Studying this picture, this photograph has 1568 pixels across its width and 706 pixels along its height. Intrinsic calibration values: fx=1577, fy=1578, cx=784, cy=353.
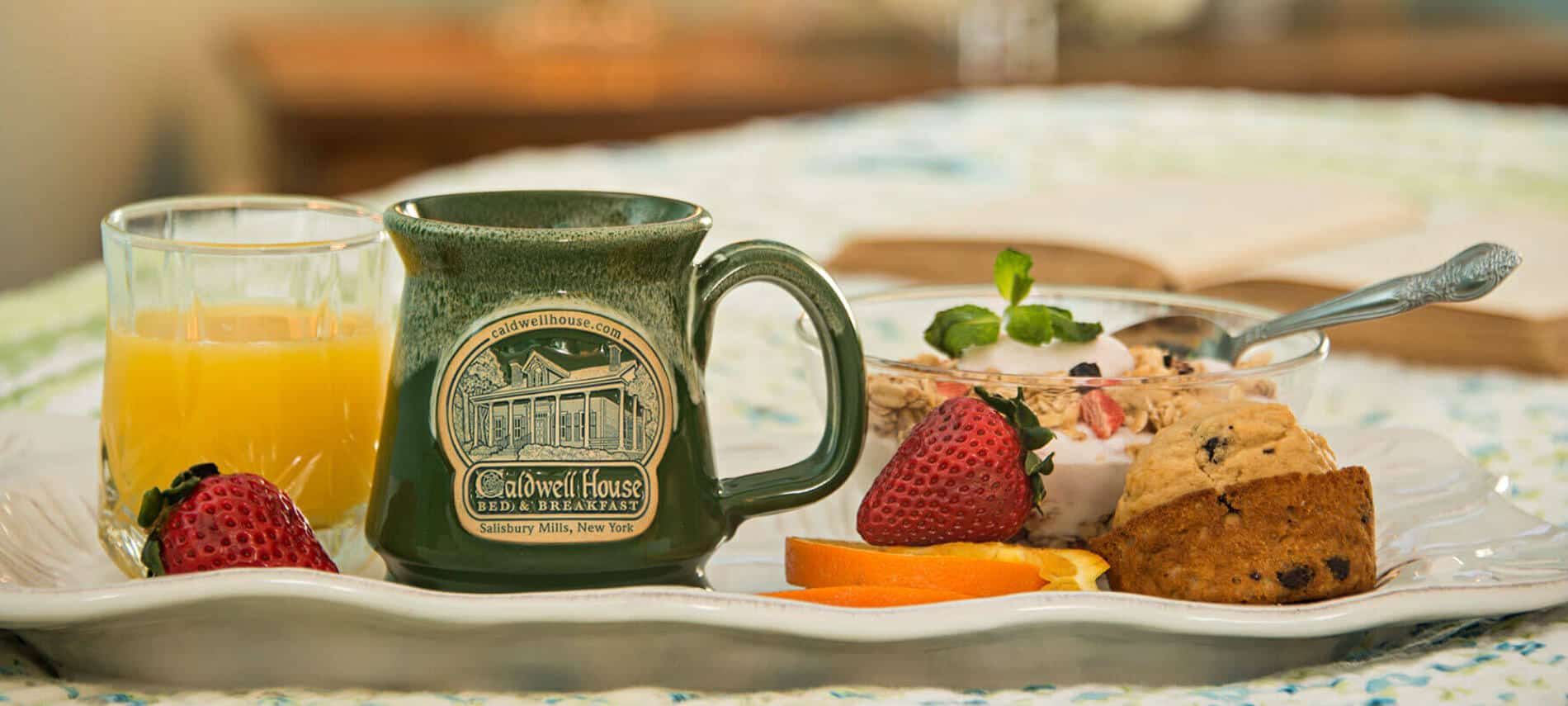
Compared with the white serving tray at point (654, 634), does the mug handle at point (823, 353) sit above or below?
above

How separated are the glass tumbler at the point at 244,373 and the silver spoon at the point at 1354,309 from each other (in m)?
0.48

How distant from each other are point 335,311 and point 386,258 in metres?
0.04

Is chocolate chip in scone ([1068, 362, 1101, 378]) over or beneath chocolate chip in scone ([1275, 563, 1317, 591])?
over

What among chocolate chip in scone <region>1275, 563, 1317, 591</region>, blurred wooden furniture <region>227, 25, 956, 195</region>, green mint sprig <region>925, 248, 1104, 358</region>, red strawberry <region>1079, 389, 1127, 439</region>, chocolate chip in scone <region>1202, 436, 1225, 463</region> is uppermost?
blurred wooden furniture <region>227, 25, 956, 195</region>

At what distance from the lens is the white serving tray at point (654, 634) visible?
2.08 feet

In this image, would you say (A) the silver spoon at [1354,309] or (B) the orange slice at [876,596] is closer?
(B) the orange slice at [876,596]

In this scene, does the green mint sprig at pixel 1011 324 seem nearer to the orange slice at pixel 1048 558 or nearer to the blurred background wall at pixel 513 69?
the orange slice at pixel 1048 558

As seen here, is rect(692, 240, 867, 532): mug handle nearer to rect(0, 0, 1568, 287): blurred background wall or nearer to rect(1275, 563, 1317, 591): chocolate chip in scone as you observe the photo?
rect(1275, 563, 1317, 591): chocolate chip in scone

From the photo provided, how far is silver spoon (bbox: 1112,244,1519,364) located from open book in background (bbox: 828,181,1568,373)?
0.42 metres

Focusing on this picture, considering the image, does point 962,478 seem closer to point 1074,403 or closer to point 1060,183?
point 1074,403

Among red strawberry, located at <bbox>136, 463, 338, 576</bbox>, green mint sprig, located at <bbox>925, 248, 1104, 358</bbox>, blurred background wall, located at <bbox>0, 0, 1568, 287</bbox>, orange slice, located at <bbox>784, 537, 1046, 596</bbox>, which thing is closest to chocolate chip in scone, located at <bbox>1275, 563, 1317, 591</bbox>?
orange slice, located at <bbox>784, 537, 1046, 596</bbox>

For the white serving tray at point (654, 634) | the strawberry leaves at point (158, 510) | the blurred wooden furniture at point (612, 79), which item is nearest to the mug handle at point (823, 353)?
the white serving tray at point (654, 634)

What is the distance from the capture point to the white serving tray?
2.08 feet

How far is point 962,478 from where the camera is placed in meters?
0.73
